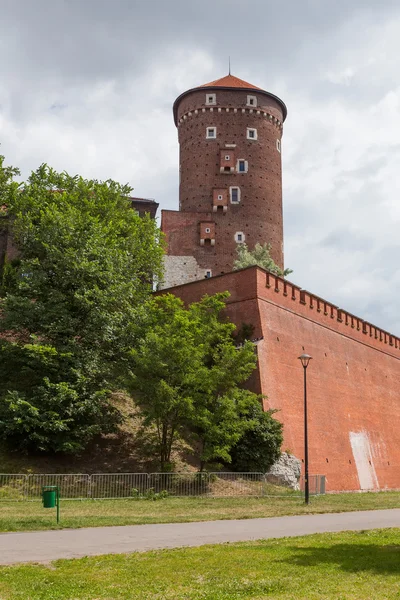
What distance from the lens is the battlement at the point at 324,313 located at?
32312 mm

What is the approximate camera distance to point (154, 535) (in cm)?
1212

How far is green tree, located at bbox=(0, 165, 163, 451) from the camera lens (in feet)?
76.4

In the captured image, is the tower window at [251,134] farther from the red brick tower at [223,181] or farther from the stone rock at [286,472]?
the stone rock at [286,472]

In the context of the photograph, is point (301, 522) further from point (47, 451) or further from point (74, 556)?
point (47, 451)

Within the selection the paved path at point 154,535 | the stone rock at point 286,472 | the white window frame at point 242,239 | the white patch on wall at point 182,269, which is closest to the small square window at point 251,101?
the white window frame at point 242,239

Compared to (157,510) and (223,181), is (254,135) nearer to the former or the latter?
(223,181)

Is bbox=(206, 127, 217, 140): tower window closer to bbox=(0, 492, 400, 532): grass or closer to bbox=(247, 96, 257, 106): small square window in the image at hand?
bbox=(247, 96, 257, 106): small square window

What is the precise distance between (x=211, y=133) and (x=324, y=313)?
27.2 metres

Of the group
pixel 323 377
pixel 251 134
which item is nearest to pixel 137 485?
pixel 323 377

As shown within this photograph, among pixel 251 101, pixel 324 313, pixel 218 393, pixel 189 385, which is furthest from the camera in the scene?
pixel 251 101

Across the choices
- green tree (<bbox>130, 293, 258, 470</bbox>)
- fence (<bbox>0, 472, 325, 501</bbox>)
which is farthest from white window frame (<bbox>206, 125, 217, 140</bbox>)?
fence (<bbox>0, 472, 325, 501</bbox>)

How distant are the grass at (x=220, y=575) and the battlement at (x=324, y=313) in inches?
862

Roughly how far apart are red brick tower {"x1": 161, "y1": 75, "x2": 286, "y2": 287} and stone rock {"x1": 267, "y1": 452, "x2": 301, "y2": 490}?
29.4 meters

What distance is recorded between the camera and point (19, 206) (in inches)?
1352
